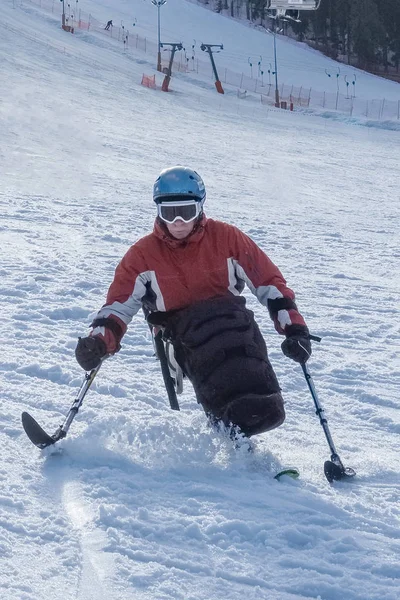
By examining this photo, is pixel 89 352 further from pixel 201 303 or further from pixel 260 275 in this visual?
pixel 260 275

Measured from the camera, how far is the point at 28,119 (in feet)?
65.5

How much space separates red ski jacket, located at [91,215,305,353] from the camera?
13.0 ft

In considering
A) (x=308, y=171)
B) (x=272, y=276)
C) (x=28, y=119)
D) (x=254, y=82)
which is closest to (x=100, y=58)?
(x=254, y=82)

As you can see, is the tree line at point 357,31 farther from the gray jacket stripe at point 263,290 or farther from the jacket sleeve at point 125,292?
the jacket sleeve at point 125,292

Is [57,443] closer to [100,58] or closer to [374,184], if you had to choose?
[374,184]

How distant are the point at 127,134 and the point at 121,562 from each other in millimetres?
18201

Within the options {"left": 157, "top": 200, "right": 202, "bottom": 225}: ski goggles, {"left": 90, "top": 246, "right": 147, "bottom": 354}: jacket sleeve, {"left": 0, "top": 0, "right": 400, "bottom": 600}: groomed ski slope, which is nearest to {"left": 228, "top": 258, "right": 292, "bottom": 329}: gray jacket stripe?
{"left": 157, "top": 200, "right": 202, "bottom": 225}: ski goggles

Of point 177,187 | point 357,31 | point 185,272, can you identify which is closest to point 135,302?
point 185,272

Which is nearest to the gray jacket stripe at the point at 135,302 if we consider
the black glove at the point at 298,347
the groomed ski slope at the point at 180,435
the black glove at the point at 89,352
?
the black glove at the point at 89,352

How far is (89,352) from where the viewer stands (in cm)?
373

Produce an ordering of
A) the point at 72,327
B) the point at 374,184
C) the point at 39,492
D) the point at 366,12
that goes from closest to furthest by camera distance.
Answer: the point at 39,492 < the point at 72,327 < the point at 374,184 < the point at 366,12

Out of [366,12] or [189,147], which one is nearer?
[189,147]

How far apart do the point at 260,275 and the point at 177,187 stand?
1.96 feet

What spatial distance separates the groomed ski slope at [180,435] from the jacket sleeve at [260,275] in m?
0.69
